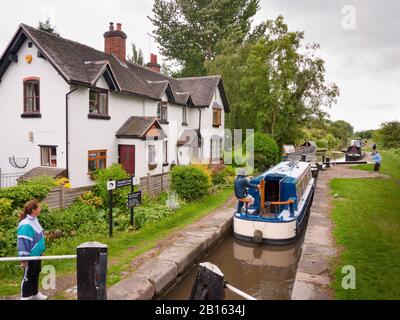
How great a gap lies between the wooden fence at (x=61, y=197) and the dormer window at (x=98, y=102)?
4.65 meters

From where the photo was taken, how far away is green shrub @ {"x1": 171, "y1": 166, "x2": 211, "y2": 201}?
50.5ft

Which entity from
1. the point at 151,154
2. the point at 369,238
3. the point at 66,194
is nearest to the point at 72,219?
the point at 66,194

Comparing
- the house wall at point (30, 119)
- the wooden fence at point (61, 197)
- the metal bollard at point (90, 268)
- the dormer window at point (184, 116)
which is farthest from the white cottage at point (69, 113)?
the metal bollard at point (90, 268)

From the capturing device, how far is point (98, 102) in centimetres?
1559

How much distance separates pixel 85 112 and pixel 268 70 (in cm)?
Result: 2008

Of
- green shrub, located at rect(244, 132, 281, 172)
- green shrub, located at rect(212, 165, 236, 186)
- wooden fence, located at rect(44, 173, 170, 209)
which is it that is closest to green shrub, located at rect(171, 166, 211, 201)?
wooden fence, located at rect(44, 173, 170, 209)

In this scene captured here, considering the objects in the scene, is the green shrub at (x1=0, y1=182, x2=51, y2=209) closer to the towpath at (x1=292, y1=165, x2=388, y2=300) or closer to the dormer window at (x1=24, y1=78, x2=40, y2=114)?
the dormer window at (x1=24, y1=78, x2=40, y2=114)

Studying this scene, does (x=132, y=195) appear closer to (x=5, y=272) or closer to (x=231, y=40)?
(x=5, y=272)

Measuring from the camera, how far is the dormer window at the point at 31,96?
47.8 feet

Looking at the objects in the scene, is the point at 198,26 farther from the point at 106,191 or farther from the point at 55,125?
the point at 106,191

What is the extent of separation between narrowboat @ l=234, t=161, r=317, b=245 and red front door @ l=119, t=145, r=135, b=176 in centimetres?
659

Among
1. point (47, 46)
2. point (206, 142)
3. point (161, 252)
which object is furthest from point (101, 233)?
point (206, 142)

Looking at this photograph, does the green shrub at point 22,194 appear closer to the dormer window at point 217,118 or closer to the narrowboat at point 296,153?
the narrowboat at point 296,153

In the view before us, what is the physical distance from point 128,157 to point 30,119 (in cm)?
475
